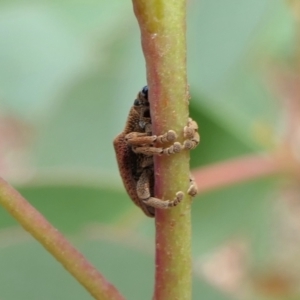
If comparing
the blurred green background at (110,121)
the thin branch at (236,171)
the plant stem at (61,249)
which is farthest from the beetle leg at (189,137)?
the thin branch at (236,171)

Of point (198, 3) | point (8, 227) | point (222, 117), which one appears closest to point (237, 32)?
point (198, 3)

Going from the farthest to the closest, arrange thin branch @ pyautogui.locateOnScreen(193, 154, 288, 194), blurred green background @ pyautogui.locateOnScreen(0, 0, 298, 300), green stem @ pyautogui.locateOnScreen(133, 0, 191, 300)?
1. thin branch @ pyautogui.locateOnScreen(193, 154, 288, 194)
2. blurred green background @ pyautogui.locateOnScreen(0, 0, 298, 300)
3. green stem @ pyautogui.locateOnScreen(133, 0, 191, 300)

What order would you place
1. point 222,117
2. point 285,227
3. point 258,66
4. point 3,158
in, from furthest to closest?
point 3,158 → point 285,227 → point 258,66 → point 222,117

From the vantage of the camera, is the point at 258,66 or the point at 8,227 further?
the point at 258,66

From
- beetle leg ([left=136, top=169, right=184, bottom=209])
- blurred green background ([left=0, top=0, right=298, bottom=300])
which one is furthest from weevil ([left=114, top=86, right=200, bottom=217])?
blurred green background ([left=0, top=0, right=298, bottom=300])

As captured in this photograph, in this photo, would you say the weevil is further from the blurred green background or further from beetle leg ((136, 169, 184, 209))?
the blurred green background

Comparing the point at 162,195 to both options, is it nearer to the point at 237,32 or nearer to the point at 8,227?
the point at 8,227
